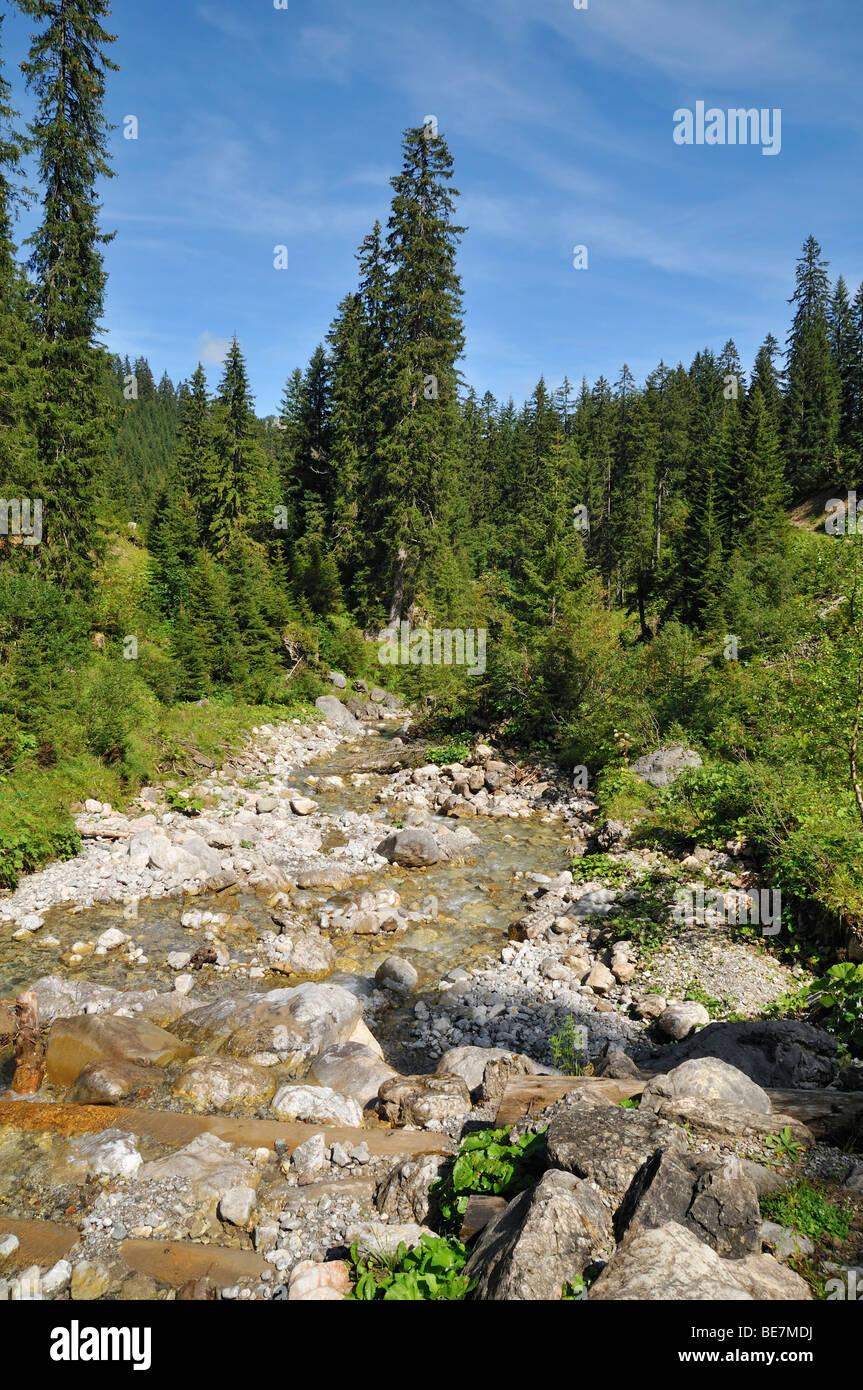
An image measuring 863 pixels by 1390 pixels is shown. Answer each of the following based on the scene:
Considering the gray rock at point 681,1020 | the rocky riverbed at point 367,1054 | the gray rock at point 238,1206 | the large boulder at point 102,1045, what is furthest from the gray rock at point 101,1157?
the gray rock at point 681,1020

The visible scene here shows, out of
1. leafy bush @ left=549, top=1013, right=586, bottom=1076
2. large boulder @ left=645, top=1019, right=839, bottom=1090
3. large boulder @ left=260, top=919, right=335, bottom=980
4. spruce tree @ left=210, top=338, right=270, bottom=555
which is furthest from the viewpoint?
spruce tree @ left=210, top=338, right=270, bottom=555

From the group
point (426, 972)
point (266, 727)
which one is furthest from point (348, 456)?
point (426, 972)

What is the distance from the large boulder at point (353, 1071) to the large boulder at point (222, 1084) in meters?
0.55

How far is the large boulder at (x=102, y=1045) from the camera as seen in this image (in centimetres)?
722

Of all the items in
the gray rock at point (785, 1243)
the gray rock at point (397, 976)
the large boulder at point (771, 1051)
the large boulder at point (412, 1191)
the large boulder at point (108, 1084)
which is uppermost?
the gray rock at point (785, 1243)

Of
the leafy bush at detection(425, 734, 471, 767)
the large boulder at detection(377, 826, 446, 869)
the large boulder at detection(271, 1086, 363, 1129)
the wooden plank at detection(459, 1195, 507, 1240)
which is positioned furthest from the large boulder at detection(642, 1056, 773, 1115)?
the leafy bush at detection(425, 734, 471, 767)

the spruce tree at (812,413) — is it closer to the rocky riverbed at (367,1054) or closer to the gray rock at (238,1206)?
the rocky riverbed at (367,1054)

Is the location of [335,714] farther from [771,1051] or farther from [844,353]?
[844,353]

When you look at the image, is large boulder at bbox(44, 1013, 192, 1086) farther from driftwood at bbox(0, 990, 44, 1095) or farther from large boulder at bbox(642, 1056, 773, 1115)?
large boulder at bbox(642, 1056, 773, 1115)

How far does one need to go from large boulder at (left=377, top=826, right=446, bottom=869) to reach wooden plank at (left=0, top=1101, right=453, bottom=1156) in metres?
7.59

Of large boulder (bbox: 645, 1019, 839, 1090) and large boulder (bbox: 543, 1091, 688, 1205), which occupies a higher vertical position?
large boulder (bbox: 543, 1091, 688, 1205)

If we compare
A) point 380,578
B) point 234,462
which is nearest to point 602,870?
point 380,578

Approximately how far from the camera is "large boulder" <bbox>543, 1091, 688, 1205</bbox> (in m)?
4.09
